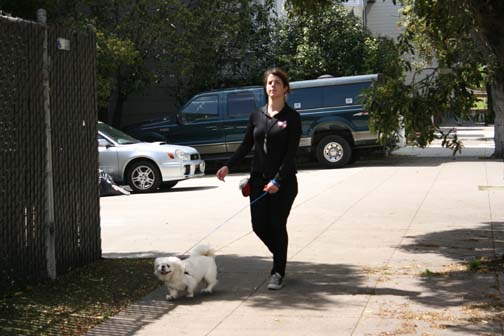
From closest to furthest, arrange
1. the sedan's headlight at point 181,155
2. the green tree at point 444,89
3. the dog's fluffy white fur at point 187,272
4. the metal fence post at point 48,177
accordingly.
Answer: the dog's fluffy white fur at point 187,272 → the metal fence post at point 48,177 → the green tree at point 444,89 → the sedan's headlight at point 181,155

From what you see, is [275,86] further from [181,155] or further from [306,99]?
[306,99]

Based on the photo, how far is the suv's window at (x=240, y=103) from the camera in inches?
802

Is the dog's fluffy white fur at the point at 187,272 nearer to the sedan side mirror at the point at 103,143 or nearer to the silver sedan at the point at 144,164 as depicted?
the silver sedan at the point at 144,164

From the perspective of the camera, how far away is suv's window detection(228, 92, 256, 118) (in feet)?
66.8

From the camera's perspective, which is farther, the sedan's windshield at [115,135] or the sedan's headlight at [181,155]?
the sedan's windshield at [115,135]

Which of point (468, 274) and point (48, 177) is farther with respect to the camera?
point (468, 274)

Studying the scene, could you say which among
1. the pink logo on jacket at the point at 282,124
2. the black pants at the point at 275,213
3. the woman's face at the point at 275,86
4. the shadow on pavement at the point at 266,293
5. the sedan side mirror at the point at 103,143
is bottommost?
the shadow on pavement at the point at 266,293

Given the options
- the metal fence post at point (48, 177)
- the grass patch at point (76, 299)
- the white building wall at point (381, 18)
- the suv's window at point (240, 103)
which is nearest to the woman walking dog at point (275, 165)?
the grass patch at point (76, 299)

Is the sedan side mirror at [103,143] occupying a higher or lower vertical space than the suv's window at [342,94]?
lower

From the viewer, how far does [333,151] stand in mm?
20359

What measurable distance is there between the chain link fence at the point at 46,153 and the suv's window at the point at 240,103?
40.0 ft

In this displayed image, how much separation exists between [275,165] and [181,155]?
31.9ft

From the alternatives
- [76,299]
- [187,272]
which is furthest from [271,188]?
[76,299]

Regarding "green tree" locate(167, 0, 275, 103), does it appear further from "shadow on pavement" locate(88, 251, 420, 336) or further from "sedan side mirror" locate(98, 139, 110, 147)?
"shadow on pavement" locate(88, 251, 420, 336)
